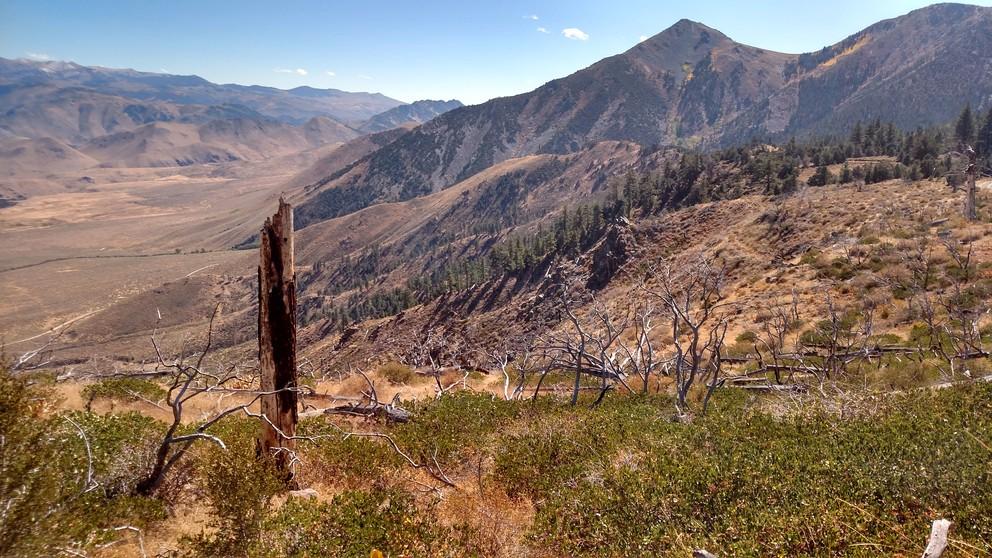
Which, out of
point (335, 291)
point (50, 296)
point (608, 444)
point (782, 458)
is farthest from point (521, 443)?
point (50, 296)

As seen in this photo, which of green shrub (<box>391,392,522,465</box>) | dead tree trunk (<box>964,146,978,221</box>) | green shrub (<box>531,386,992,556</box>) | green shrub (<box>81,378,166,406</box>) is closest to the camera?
green shrub (<box>531,386,992,556</box>)

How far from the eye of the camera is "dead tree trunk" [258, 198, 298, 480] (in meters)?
9.48

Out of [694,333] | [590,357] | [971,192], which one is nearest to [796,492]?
[694,333]

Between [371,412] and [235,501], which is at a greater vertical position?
[235,501]

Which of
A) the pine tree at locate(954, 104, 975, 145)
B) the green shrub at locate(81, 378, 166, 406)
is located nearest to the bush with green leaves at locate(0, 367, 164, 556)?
the green shrub at locate(81, 378, 166, 406)

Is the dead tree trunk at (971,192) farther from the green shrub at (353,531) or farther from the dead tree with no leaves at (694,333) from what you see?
the green shrub at (353,531)

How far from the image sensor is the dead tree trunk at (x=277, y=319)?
373 inches

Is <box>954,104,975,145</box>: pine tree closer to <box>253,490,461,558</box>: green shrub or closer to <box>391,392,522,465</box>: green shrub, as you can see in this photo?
<box>391,392,522,465</box>: green shrub

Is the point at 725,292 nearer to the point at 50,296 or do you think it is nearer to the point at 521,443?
the point at 521,443

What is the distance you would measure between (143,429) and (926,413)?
53.6 feet

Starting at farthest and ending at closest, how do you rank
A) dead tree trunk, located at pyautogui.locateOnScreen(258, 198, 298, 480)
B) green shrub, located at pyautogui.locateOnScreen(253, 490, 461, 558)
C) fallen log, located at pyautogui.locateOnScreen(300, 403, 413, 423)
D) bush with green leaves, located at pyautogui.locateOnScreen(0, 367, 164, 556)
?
fallen log, located at pyautogui.locateOnScreen(300, 403, 413, 423) → dead tree trunk, located at pyautogui.locateOnScreen(258, 198, 298, 480) → green shrub, located at pyautogui.locateOnScreen(253, 490, 461, 558) → bush with green leaves, located at pyautogui.locateOnScreen(0, 367, 164, 556)

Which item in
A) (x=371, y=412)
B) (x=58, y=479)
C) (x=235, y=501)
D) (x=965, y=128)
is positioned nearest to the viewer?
(x=58, y=479)

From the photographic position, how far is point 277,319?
959 cm

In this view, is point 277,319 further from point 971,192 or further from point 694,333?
point 971,192
